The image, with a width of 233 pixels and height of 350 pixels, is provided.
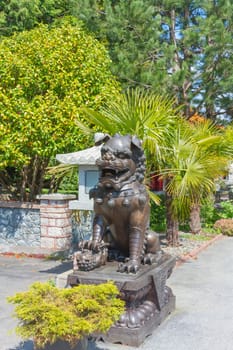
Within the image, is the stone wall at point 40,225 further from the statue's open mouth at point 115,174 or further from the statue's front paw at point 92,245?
the statue's open mouth at point 115,174

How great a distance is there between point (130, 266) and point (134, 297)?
13.3 inches

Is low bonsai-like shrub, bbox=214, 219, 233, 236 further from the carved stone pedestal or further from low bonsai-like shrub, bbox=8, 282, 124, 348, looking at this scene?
low bonsai-like shrub, bbox=8, 282, 124, 348

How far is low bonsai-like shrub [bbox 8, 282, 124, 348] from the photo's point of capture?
13.6 ft

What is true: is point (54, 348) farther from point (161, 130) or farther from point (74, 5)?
point (74, 5)

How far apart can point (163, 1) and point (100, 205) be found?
8.83 m

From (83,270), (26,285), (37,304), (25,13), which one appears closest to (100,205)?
(83,270)

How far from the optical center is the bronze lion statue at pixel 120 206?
18.8 feet

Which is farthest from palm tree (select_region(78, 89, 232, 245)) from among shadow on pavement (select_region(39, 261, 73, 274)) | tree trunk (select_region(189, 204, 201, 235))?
tree trunk (select_region(189, 204, 201, 235))

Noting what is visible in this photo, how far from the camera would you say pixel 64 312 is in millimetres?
4234

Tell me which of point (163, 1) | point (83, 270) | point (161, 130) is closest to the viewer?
point (83, 270)

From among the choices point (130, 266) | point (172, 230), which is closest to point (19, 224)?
point (172, 230)

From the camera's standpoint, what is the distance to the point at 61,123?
11.2 m

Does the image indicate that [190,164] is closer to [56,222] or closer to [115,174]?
[115,174]

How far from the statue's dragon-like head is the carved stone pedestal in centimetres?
100
